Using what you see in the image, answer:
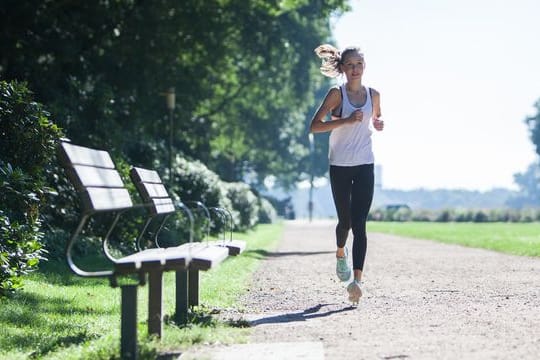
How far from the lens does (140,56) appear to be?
21406mm

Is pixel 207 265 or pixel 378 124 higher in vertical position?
pixel 378 124

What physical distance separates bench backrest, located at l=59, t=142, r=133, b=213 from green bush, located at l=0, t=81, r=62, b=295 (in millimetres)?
1929

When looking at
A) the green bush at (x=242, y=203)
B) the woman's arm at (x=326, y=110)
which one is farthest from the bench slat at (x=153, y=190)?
the green bush at (x=242, y=203)

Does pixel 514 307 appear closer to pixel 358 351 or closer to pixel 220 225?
pixel 358 351

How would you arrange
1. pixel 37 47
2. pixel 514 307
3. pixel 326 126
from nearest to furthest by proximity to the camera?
pixel 514 307 < pixel 326 126 < pixel 37 47

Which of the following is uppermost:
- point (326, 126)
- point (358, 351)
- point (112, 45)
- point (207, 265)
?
point (112, 45)

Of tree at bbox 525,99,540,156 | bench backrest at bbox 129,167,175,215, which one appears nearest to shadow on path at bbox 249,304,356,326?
bench backrest at bbox 129,167,175,215

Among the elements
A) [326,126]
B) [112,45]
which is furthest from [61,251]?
[112,45]

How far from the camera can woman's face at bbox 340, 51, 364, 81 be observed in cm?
707

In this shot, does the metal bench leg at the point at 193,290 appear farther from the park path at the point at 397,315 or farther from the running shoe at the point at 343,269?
the running shoe at the point at 343,269

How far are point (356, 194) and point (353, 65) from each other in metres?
1.10

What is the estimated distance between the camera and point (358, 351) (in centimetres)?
467

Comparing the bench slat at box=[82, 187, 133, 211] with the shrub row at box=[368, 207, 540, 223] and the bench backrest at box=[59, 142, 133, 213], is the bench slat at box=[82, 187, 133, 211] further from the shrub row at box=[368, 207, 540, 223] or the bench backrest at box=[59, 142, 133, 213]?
the shrub row at box=[368, 207, 540, 223]

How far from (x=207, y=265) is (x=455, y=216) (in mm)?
51720
